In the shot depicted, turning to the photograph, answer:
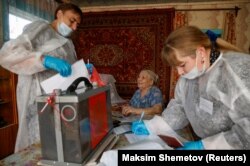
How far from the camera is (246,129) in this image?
Result: 2.55 ft

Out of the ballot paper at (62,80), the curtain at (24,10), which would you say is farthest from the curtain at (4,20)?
the ballot paper at (62,80)

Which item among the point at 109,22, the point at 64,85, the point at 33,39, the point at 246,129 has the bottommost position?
the point at 246,129

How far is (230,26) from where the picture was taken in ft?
11.6

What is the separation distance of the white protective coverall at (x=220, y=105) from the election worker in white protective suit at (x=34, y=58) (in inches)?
24.5

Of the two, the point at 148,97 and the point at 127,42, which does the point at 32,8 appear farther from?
the point at 148,97

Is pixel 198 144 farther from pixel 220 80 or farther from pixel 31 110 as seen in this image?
pixel 31 110

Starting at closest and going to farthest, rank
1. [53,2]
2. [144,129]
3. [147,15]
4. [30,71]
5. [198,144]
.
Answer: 1. [198,144]
2. [144,129]
3. [30,71]
4. [53,2]
5. [147,15]

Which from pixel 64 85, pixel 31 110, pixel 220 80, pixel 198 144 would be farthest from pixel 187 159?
pixel 31 110

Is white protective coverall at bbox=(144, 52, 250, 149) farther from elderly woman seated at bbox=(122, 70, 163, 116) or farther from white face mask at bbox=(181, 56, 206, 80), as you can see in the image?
elderly woman seated at bbox=(122, 70, 163, 116)

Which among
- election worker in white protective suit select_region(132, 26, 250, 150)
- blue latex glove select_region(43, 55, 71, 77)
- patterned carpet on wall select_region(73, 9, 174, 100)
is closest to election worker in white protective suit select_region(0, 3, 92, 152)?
blue latex glove select_region(43, 55, 71, 77)

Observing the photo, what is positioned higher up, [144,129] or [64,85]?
[64,85]

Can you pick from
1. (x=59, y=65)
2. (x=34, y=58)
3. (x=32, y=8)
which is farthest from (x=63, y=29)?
(x=32, y=8)

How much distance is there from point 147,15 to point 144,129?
288 centimetres

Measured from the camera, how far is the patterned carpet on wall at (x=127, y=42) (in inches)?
144
